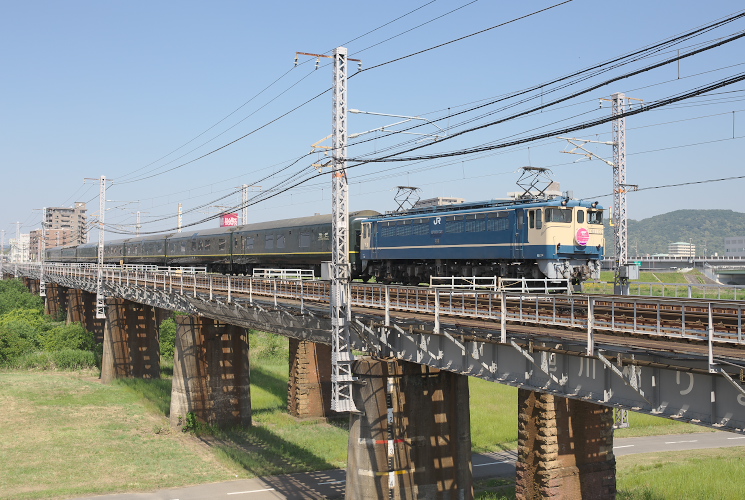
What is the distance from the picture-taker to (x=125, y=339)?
186 ft

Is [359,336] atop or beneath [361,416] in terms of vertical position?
atop

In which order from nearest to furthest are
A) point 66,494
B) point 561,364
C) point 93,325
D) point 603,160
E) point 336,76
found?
point 561,364, point 336,76, point 66,494, point 603,160, point 93,325

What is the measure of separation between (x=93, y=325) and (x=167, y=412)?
3248 cm

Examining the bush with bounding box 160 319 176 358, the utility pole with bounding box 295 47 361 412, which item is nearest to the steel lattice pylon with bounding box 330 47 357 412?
the utility pole with bounding box 295 47 361 412

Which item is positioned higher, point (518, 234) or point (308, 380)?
point (518, 234)

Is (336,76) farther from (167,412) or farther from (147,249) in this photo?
(147,249)

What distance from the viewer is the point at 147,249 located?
6819 centimetres

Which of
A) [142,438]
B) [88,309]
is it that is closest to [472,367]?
[142,438]

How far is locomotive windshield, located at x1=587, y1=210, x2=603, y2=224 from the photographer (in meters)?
28.5

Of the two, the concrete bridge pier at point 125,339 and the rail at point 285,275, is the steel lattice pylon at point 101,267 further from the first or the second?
the rail at point 285,275

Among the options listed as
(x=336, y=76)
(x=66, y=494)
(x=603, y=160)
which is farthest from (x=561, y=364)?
(x=66, y=494)

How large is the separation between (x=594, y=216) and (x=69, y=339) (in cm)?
5906

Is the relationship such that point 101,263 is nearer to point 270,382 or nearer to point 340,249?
point 270,382

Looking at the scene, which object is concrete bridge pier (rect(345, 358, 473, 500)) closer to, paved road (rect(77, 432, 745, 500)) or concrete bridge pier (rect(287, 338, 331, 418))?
paved road (rect(77, 432, 745, 500))
